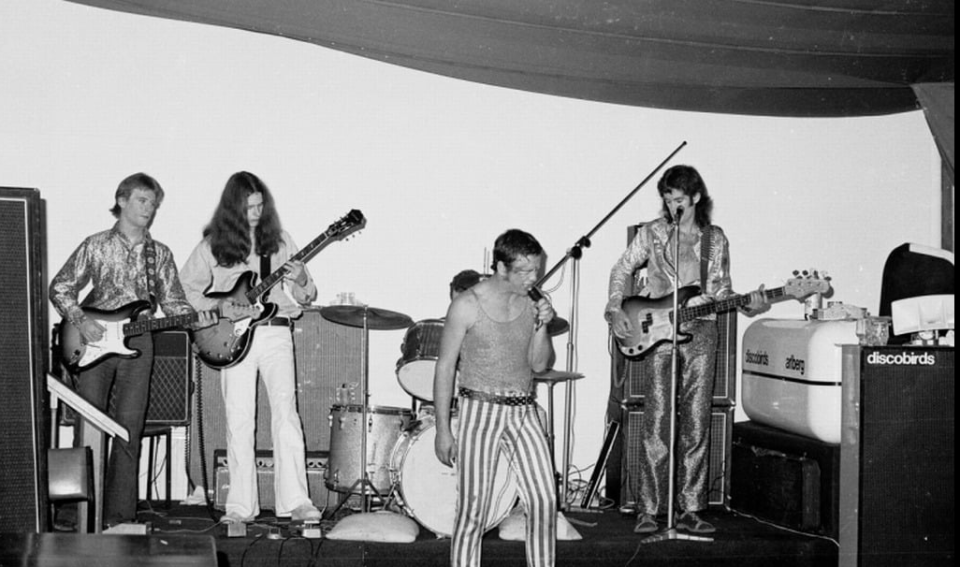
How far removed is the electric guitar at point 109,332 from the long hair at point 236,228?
41cm

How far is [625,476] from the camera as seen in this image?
6.75m

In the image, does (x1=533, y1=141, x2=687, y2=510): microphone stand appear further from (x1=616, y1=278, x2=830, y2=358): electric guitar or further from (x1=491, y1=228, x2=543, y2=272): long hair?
(x1=491, y1=228, x2=543, y2=272): long hair

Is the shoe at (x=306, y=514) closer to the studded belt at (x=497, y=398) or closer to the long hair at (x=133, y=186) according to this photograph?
the studded belt at (x=497, y=398)

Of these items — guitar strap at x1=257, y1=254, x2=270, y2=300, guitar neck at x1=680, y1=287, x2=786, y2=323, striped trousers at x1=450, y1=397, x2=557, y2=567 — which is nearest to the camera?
striped trousers at x1=450, y1=397, x2=557, y2=567

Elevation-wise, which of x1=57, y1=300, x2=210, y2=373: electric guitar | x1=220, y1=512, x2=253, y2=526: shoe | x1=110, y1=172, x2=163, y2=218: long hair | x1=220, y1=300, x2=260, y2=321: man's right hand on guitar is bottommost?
x1=220, y1=512, x2=253, y2=526: shoe

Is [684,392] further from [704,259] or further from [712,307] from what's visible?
[704,259]

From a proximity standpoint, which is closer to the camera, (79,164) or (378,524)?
(378,524)

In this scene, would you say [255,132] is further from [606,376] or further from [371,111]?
[606,376]

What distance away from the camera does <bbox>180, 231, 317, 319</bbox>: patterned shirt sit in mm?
6035

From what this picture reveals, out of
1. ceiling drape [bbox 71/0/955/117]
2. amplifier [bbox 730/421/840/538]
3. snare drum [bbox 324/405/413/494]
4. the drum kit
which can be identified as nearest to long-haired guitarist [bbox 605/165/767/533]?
amplifier [bbox 730/421/840/538]

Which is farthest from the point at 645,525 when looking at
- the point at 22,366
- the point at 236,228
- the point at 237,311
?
the point at 22,366

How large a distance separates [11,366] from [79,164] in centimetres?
503

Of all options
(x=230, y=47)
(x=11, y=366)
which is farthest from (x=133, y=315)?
(x=11, y=366)

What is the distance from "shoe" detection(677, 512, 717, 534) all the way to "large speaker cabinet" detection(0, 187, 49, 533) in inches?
165
